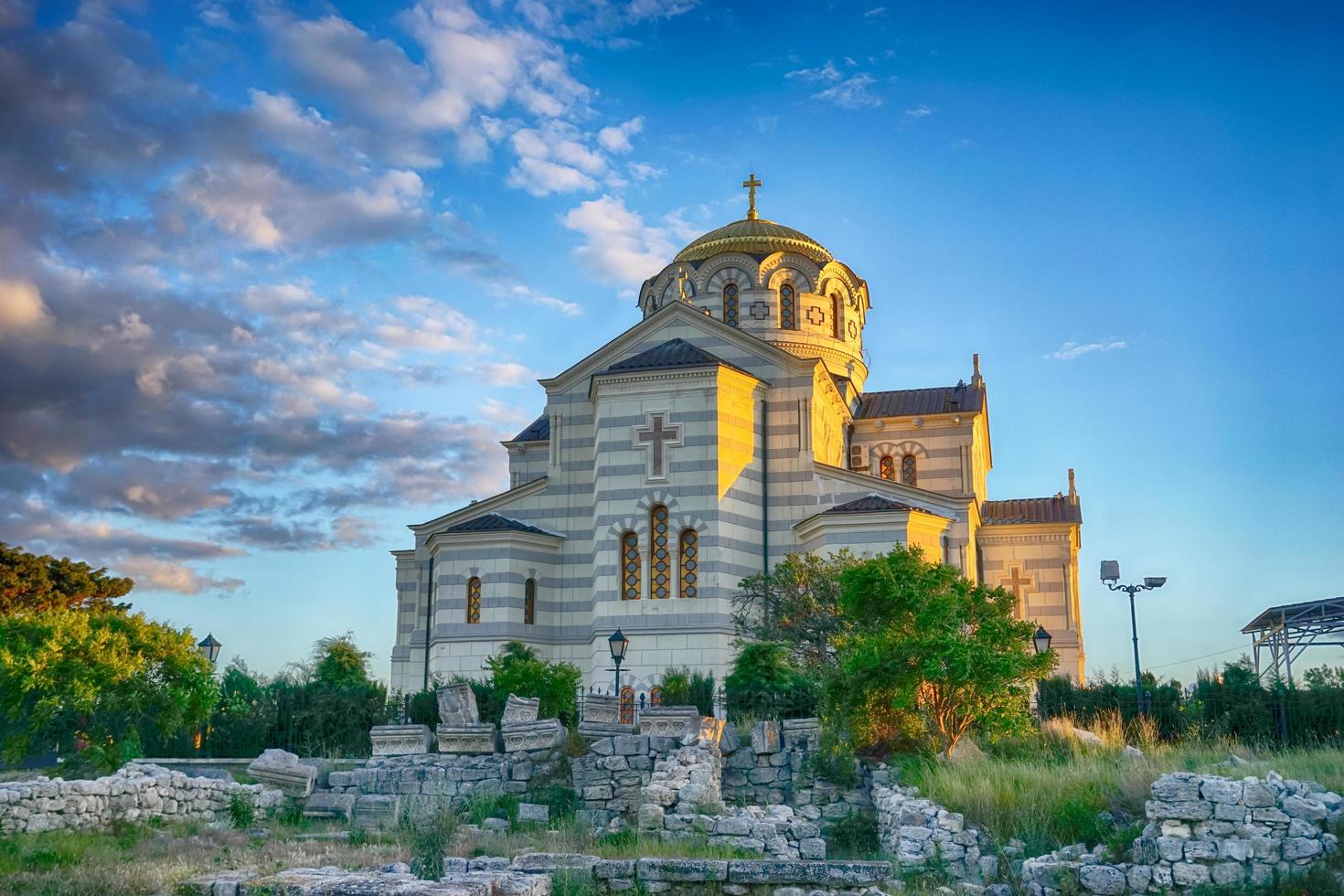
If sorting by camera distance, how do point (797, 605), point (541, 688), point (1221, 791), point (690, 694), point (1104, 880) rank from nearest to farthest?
point (1104, 880) → point (1221, 791) → point (690, 694) → point (541, 688) → point (797, 605)

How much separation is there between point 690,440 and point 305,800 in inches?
520

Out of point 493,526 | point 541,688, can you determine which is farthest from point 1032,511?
point 541,688

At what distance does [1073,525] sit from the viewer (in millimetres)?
38969

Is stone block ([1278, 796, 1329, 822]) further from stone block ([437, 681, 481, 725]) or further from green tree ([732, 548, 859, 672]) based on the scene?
green tree ([732, 548, 859, 672])

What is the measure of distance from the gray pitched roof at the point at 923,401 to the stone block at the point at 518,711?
21508 millimetres

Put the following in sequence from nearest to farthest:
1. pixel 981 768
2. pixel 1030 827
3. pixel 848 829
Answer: pixel 1030 827 → pixel 981 768 → pixel 848 829

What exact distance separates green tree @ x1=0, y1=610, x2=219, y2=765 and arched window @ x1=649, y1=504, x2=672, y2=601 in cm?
1048

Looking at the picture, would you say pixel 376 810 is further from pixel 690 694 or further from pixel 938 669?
pixel 938 669

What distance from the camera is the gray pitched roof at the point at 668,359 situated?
30797mm

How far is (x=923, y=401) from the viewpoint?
4066 centimetres

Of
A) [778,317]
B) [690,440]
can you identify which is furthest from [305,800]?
[778,317]

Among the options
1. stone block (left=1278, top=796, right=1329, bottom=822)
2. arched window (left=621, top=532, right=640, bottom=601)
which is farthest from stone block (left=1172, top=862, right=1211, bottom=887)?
arched window (left=621, top=532, right=640, bottom=601)

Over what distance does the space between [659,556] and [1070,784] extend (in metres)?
15.6

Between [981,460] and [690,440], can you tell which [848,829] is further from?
[981,460]
